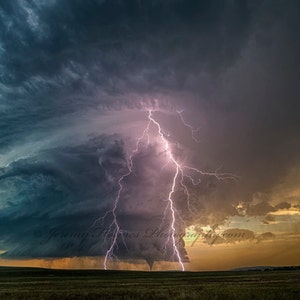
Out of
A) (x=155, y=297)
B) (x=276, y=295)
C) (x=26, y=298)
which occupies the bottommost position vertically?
(x=276, y=295)

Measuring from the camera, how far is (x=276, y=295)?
3697 centimetres

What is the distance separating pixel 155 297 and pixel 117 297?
408cm

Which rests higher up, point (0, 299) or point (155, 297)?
point (0, 299)

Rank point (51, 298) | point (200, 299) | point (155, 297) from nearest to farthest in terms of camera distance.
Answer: point (200, 299) → point (155, 297) → point (51, 298)

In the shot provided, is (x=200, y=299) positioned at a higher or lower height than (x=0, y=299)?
lower

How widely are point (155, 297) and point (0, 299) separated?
16.7 m

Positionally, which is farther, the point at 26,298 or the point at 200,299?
the point at 26,298

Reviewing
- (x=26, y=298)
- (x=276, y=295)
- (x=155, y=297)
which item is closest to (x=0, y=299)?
(x=26, y=298)

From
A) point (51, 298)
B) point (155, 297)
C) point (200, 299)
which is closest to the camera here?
point (200, 299)

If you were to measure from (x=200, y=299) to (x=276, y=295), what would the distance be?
23.2 feet

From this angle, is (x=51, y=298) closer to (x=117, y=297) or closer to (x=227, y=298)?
(x=117, y=297)

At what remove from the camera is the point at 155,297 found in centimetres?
3984

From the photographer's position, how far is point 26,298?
43.3 m

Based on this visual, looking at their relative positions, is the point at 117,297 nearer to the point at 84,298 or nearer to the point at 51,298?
the point at 84,298
